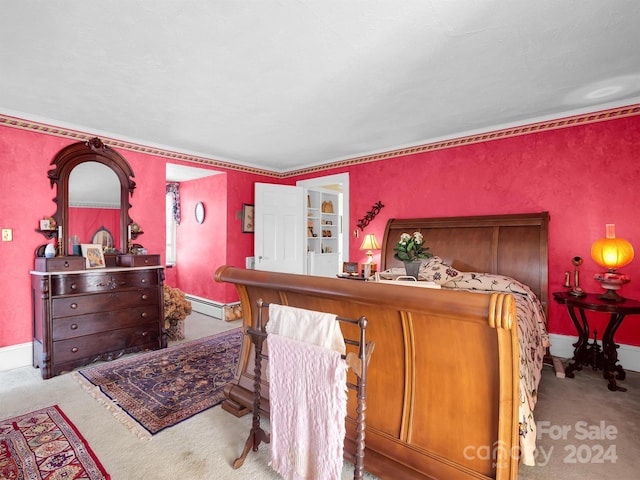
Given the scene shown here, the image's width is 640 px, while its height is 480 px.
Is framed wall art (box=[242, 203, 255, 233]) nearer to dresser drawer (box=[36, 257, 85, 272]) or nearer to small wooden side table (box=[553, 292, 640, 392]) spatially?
dresser drawer (box=[36, 257, 85, 272])

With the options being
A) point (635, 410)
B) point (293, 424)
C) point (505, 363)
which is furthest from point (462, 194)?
point (293, 424)

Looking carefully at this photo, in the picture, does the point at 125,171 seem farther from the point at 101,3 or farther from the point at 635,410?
the point at 635,410

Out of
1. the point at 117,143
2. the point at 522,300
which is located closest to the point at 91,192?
the point at 117,143

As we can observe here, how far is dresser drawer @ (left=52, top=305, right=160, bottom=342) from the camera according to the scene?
3.05 m

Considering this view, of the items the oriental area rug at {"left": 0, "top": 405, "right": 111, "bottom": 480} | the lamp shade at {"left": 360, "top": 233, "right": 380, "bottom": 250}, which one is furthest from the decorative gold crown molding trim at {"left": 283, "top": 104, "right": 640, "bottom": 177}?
the oriental area rug at {"left": 0, "top": 405, "right": 111, "bottom": 480}

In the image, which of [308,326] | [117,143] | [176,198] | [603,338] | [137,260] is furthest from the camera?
[176,198]

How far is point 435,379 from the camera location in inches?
57.4

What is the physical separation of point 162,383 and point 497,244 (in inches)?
144

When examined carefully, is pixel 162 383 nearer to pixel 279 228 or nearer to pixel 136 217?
pixel 136 217

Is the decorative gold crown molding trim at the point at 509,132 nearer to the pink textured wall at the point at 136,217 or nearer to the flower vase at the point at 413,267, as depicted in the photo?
the flower vase at the point at 413,267

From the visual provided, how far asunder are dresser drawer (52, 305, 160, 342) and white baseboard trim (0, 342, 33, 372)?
651 mm

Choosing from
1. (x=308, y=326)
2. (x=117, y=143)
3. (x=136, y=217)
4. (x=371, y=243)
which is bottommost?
(x=308, y=326)

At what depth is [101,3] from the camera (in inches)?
66.0

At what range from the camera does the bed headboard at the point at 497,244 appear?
327 cm
